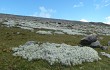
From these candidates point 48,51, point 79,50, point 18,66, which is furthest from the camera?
point 79,50

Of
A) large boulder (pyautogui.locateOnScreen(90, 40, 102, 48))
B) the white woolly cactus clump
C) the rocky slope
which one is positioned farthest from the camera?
the rocky slope

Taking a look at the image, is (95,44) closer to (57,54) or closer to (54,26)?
(57,54)

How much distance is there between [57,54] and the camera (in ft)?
75.6

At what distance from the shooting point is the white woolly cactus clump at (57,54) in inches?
871

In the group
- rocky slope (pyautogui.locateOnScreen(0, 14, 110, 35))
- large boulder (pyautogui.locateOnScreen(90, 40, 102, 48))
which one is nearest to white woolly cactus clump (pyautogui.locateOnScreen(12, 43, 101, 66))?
large boulder (pyautogui.locateOnScreen(90, 40, 102, 48))

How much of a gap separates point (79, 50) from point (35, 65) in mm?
7084

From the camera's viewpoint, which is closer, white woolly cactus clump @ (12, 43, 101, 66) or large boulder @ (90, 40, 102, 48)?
white woolly cactus clump @ (12, 43, 101, 66)

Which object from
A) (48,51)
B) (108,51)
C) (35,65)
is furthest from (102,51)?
(35,65)

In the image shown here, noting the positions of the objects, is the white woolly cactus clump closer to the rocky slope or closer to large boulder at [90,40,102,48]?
large boulder at [90,40,102,48]

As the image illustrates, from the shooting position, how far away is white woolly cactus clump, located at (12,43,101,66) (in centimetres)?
2213

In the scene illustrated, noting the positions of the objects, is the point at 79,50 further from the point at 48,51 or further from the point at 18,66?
the point at 18,66

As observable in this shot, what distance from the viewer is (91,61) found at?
24.1 m

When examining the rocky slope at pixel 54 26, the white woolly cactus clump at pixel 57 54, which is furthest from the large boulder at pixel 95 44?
the rocky slope at pixel 54 26

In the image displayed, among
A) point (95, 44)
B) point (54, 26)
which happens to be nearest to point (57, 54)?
point (95, 44)
